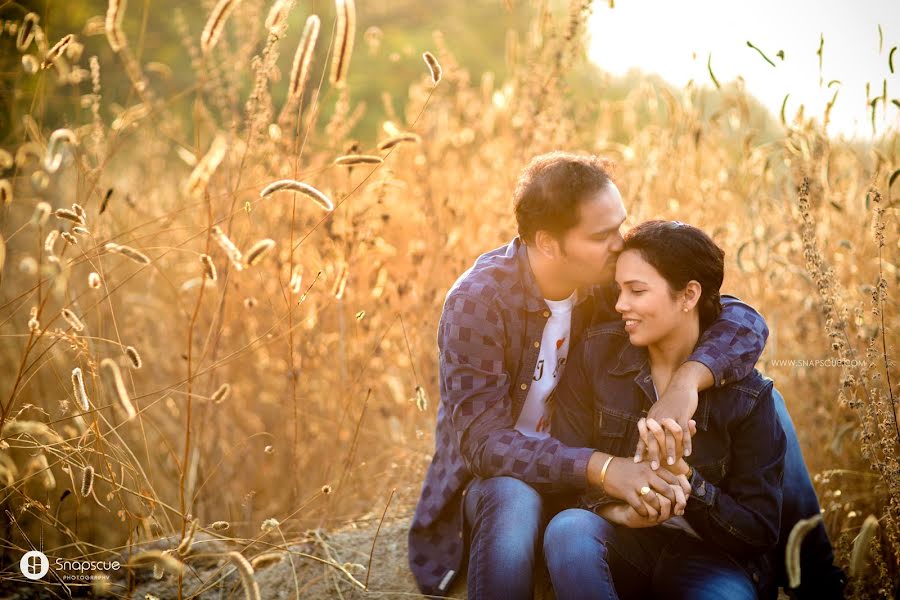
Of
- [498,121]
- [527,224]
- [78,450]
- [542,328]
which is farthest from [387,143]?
[498,121]

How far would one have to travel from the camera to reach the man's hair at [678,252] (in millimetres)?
2205

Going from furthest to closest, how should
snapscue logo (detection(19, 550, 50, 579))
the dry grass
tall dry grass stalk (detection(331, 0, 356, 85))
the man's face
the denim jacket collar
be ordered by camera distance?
the dry grass → the man's face → the denim jacket collar → snapscue logo (detection(19, 550, 50, 579)) → tall dry grass stalk (detection(331, 0, 356, 85))

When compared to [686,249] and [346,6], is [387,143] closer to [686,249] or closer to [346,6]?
[346,6]

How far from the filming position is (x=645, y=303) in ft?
7.20

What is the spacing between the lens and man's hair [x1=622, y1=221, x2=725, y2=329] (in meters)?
2.21

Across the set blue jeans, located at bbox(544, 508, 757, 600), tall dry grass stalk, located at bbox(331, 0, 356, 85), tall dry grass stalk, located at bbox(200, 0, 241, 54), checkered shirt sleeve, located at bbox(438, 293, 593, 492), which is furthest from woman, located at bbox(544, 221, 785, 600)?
tall dry grass stalk, located at bbox(200, 0, 241, 54)

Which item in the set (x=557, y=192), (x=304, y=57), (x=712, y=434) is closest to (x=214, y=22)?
(x=304, y=57)

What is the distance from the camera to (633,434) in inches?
89.0

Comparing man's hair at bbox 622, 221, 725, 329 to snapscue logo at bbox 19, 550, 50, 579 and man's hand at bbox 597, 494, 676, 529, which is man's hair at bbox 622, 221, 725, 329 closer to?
man's hand at bbox 597, 494, 676, 529

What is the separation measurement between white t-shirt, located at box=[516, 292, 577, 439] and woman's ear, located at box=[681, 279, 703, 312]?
0.39 meters

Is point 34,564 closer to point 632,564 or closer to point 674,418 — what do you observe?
point 632,564

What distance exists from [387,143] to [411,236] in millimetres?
1880

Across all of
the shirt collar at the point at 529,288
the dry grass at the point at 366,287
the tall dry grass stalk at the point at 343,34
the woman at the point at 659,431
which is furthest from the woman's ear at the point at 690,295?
the tall dry grass stalk at the point at 343,34

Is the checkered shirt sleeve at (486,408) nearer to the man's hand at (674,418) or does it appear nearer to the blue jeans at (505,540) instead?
the blue jeans at (505,540)
